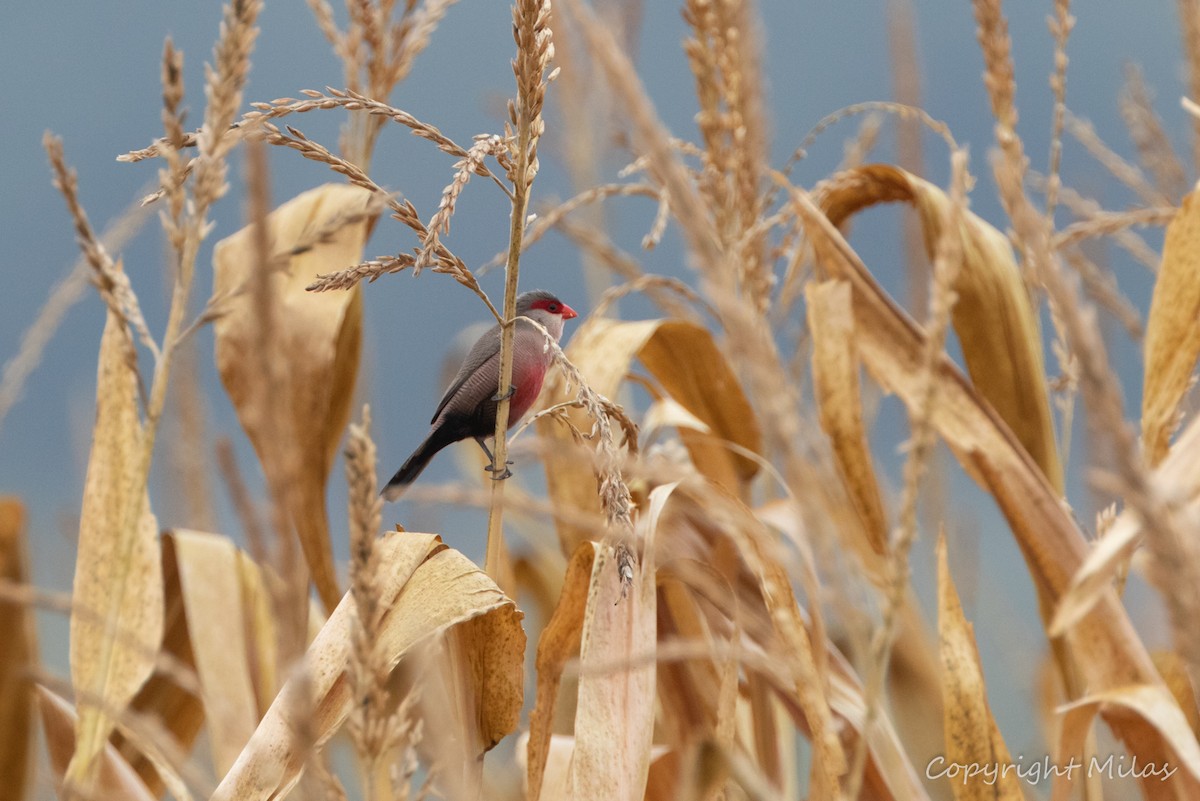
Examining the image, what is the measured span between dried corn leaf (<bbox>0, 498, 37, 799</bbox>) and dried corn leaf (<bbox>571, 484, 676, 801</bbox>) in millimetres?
870

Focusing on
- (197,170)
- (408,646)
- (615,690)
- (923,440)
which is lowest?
(615,690)

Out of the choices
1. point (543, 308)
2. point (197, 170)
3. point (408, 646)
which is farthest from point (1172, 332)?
point (543, 308)

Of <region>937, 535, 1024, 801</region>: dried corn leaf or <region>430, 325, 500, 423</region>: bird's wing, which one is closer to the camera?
<region>937, 535, 1024, 801</region>: dried corn leaf

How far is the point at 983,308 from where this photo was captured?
1.71 m

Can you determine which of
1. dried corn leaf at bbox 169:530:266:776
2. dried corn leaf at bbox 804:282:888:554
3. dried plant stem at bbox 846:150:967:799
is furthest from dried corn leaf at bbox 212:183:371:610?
dried plant stem at bbox 846:150:967:799

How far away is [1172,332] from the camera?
1.48 m

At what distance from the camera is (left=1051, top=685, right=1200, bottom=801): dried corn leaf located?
3.68 ft

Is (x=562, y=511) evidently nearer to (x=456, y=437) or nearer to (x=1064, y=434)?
(x=456, y=437)

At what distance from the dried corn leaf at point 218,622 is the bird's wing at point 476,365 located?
463mm

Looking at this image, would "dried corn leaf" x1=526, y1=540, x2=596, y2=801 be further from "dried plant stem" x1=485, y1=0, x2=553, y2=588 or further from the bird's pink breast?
the bird's pink breast

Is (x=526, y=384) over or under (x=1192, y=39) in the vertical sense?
under

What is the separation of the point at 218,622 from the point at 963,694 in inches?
45.4

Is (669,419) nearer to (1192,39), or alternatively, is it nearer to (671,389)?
(671,389)
